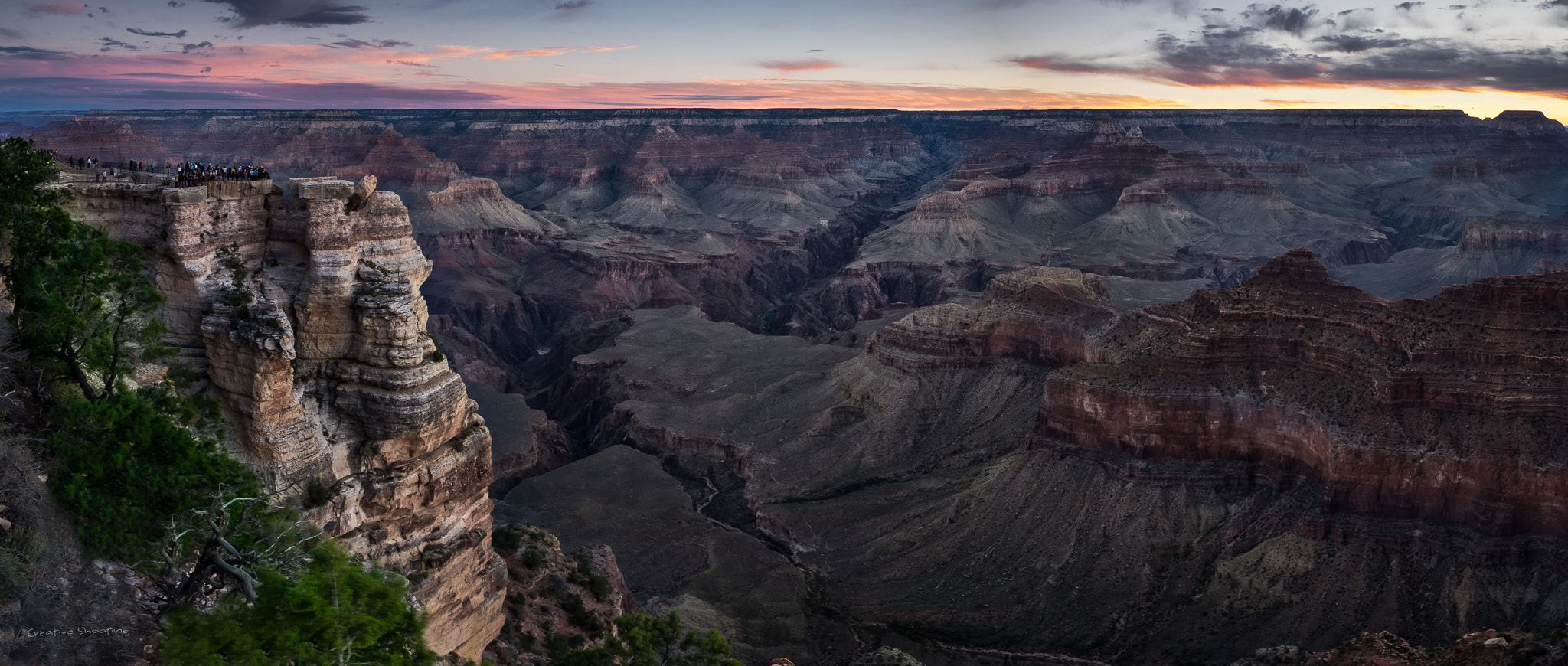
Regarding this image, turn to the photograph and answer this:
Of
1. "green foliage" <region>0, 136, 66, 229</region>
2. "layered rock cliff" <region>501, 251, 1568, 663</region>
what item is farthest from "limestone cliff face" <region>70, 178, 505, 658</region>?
"layered rock cliff" <region>501, 251, 1568, 663</region>

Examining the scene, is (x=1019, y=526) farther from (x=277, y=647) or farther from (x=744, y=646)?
(x=277, y=647)

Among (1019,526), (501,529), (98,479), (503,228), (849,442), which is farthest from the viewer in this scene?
(503,228)

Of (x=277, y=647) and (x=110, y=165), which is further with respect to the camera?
(x=110, y=165)

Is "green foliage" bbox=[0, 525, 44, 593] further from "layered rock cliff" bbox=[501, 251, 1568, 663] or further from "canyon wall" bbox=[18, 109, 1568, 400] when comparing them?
"canyon wall" bbox=[18, 109, 1568, 400]

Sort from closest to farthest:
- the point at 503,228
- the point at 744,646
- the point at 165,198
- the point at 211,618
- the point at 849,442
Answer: the point at 211,618
the point at 165,198
the point at 744,646
the point at 849,442
the point at 503,228

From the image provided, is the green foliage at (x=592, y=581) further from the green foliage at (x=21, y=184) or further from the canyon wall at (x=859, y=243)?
the canyon wall at (x=859, y=243)

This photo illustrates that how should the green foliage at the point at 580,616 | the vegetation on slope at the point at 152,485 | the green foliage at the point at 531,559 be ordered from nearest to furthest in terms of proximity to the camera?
the vegetation on slope at the point at 152,485 → the green foliage at the point at 580,616 → the green foliage at the point at 531,559

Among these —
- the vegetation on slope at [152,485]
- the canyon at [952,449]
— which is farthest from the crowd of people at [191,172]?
the vegetation on slope at [152,485]

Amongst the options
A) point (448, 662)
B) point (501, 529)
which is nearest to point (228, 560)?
point (448, 662)
